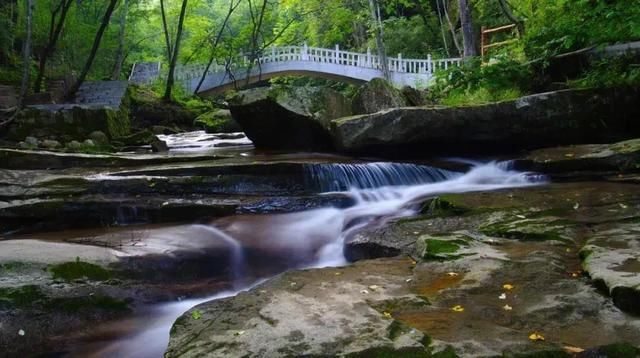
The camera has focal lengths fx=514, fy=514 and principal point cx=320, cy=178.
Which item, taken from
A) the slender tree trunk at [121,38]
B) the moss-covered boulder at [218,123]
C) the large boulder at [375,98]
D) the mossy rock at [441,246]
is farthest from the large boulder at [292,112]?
the slender tree trunk at [121,38]

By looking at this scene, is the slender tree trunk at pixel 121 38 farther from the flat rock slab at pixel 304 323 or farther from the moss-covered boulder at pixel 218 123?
the flat rock slab at pixel 304 323

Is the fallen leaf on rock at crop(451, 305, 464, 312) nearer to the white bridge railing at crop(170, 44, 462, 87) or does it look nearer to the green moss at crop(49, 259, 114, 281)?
the green moss at crop(49, 259, 114, 281)

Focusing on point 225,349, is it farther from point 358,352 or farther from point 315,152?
point 315,152

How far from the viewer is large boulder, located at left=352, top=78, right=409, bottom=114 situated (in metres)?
11.8

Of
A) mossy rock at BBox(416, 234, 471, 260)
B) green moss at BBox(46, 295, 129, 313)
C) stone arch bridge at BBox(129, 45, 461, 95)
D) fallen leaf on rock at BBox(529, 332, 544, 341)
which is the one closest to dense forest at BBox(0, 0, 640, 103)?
stone arch bridge at BBox(129, 45, 461, 95)

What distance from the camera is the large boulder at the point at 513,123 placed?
9055 millimetres

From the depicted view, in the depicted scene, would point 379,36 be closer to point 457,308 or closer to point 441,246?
point 441,246

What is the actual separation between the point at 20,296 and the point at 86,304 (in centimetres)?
50

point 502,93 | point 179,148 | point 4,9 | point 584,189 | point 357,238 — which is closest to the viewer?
point 357,238

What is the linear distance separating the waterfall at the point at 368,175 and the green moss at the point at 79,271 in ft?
13.0

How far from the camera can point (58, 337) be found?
396 centimetres

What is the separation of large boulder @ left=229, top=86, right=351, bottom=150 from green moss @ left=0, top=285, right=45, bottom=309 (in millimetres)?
6938

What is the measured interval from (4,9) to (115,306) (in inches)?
724

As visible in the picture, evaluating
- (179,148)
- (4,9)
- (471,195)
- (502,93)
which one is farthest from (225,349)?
(4,9)
